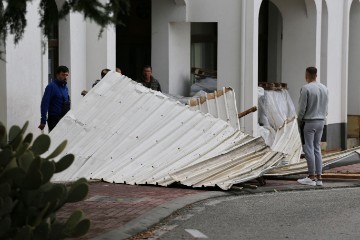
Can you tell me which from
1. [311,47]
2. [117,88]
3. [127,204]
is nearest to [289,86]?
[311,47]

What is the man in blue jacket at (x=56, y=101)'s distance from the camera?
15.4m

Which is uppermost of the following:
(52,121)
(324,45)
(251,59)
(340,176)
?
(324,45)

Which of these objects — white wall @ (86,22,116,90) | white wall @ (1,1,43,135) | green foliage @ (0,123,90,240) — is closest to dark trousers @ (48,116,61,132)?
white wall @ (1,1,43,135)

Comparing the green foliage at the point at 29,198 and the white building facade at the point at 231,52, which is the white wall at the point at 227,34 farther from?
the green foliage at the point at 29,198

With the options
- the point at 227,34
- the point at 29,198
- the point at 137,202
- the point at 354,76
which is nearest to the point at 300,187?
the point at 137,202

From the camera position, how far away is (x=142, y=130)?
14484mm

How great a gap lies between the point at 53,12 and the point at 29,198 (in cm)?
175

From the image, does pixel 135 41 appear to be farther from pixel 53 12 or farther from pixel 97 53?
pixel 53 12

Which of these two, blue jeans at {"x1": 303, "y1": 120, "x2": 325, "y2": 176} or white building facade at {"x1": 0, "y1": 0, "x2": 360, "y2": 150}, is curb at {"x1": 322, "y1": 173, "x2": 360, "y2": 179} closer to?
blue jeans at {"x1": 303, "y1": 120, "x2": 325, "y2": 176}

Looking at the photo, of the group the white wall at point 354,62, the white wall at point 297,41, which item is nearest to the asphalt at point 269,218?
the white wall at point 297,41

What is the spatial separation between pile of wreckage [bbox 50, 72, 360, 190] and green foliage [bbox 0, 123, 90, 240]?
5.55 meters

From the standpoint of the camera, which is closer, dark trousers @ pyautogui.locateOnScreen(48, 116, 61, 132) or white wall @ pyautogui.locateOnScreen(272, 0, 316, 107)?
dark trousers @ pyautogui.locateOnScreen(48, 116, 61, 132)

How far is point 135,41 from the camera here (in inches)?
907

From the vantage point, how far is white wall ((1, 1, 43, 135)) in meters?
15.3
